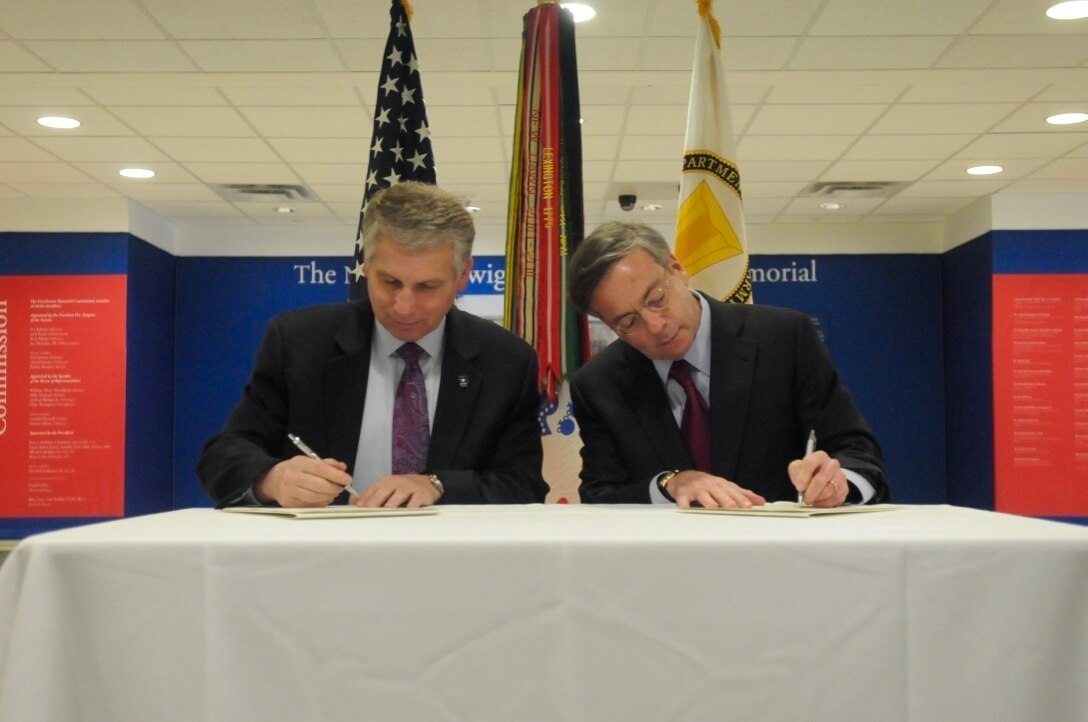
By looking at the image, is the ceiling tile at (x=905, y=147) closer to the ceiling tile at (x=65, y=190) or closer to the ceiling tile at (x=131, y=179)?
the ceiling tile at (x=131, y=179)

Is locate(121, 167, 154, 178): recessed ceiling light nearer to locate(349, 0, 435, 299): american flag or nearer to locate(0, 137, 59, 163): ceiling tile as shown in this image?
locate(0, 137, 59, 163): ceiling tile

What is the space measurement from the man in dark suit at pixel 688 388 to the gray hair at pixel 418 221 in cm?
28

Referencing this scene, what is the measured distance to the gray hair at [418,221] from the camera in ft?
6.15

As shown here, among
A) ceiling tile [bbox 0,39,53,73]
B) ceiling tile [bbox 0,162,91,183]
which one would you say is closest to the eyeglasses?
ceiling tile [bbox 0,39,53,73]

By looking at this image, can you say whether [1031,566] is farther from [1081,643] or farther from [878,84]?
[878,84]

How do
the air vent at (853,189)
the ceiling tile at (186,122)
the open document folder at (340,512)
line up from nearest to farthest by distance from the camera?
the open document folder at (340,512) → the ceiling tile at (186,122) → the air vent at (853,189)

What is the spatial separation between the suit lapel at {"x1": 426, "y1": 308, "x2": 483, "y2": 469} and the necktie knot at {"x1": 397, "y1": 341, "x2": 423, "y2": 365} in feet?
0.17

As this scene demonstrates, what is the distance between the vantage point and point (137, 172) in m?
7.63

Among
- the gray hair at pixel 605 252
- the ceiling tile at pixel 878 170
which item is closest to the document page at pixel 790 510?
the gray hair at pixel 605 252

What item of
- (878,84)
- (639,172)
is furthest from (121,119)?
(878,84)

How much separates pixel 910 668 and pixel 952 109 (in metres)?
5.61

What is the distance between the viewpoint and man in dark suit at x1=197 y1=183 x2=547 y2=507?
188 cm

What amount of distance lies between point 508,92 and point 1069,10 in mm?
2770

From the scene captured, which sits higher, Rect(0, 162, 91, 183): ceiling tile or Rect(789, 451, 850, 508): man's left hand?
Rect(0, 162, 91, 183): ceiling tile
